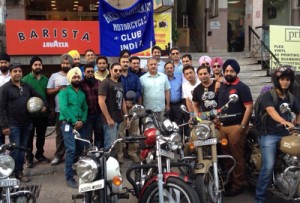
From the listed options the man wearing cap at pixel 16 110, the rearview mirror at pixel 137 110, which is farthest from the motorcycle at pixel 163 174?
the man wearing cap at pixel 16 110

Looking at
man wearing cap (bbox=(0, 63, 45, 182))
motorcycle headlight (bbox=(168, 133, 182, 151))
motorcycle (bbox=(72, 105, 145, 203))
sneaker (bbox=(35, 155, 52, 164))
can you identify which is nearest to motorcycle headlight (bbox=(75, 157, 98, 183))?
motorcycle (bbox=(72, 105, 145, 203))

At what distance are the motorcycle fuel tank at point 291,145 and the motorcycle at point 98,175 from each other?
1.89m

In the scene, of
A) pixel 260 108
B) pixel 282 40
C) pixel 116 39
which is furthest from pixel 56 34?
pixel 260 108

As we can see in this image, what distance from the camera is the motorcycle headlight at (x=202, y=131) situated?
523 cm

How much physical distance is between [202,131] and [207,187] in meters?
0.72

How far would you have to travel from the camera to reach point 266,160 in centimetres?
534

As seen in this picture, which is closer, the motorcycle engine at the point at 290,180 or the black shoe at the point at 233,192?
the motorcycle engine at the point at 290,180

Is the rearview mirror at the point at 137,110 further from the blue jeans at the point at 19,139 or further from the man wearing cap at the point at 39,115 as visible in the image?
the man wearing cap at the point at 39,115

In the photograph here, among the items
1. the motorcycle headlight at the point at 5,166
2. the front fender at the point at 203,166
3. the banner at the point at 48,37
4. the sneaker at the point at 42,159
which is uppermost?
the banner at the point at 48,37

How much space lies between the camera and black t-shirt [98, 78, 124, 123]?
624 centimetres

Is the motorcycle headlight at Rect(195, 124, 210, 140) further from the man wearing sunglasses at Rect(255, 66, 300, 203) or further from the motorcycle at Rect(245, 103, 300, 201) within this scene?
the motorcycle at Rect(245, 103, 300, 201)

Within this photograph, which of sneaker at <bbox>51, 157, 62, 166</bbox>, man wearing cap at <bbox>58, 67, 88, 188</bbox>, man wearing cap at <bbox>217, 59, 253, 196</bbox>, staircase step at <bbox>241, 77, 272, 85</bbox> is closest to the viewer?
man wearing cap at <bbox>217, 59, 253, 196</bbox>

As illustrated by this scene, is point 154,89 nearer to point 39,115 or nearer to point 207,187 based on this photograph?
point 39,115

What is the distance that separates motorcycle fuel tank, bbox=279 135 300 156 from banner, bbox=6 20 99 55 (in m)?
6.80
